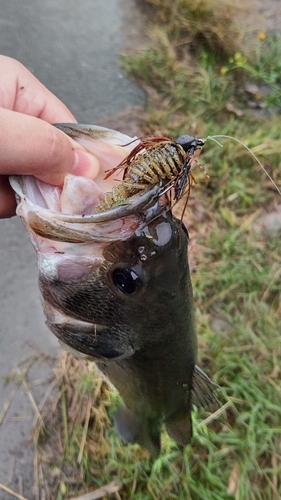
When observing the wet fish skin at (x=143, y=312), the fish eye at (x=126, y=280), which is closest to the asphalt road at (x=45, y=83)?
the wet fish skin at (x=143, y=312)

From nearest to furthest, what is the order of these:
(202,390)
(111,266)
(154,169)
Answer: (154,169) → (111,266) → (202,390)

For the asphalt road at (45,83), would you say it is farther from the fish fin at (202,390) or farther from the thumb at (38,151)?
the thumb at (38,151)

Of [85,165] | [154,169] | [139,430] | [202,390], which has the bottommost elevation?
[139,430]

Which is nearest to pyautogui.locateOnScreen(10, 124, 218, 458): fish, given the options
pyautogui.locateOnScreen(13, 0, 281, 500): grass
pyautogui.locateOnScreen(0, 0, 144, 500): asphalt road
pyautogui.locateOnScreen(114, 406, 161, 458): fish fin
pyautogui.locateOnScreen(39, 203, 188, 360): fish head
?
pyautogui.locateOnScreen(39, 203, 188, 360): fish head

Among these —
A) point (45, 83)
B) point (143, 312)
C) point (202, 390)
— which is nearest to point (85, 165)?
point (143, 312)

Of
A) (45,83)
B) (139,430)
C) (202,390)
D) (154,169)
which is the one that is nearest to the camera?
(154,169)

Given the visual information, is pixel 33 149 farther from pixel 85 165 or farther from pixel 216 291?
pixel 216 291

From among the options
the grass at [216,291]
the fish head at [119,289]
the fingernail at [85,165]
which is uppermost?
the fingernail at [85,165]

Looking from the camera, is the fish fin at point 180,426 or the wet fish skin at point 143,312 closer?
A: the wet fish skin at point 143,312
